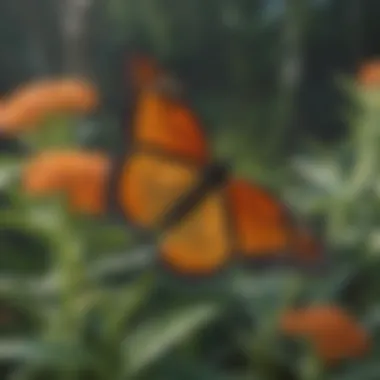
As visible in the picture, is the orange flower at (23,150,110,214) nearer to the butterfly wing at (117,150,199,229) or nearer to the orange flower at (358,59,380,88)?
the butterfly wing at (117,150,199,229)

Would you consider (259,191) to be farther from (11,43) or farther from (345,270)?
(11,43)

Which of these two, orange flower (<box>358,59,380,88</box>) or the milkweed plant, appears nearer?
the milkweed plant

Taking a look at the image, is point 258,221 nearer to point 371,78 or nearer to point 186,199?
point 186,199

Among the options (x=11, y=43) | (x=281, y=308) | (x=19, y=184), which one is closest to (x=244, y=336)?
(x=281, y=308)

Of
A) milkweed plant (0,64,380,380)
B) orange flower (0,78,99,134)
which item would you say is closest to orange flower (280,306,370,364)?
milkweed plant (0,64,380,380)

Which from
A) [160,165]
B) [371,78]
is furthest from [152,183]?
[371,78]
